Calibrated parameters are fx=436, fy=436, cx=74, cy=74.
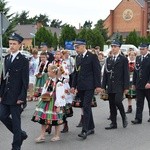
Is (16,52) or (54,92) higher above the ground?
(16,52)

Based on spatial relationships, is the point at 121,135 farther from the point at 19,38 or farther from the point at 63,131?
the point at 19,38

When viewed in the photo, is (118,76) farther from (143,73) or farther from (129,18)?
(129,18)

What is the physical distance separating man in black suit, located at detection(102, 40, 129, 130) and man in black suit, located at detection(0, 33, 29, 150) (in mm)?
3015

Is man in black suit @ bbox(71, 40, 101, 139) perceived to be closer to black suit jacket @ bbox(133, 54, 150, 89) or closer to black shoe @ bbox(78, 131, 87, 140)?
black shoe @ bbox(78, 131, 87, 140)

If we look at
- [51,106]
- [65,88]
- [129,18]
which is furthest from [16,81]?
[129,18]

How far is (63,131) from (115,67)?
182 centimetres

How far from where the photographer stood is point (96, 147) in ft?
25.8

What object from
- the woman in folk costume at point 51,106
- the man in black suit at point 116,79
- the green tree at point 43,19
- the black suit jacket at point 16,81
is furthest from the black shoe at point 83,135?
the green tree at point 43,19

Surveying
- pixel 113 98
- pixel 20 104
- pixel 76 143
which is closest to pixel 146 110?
pixel 113 98

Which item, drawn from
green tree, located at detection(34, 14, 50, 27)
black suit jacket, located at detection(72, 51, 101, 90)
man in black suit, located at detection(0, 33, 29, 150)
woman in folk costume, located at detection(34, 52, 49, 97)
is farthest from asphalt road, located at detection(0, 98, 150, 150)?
green tree, located at detection(34, 14, 50, 27)

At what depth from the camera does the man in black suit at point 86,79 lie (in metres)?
8.60

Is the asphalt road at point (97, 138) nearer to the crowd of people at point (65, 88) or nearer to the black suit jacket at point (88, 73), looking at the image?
the crowd of people at point (65, 88)

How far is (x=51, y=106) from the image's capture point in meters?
8.14

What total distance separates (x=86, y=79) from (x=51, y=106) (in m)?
1.00
